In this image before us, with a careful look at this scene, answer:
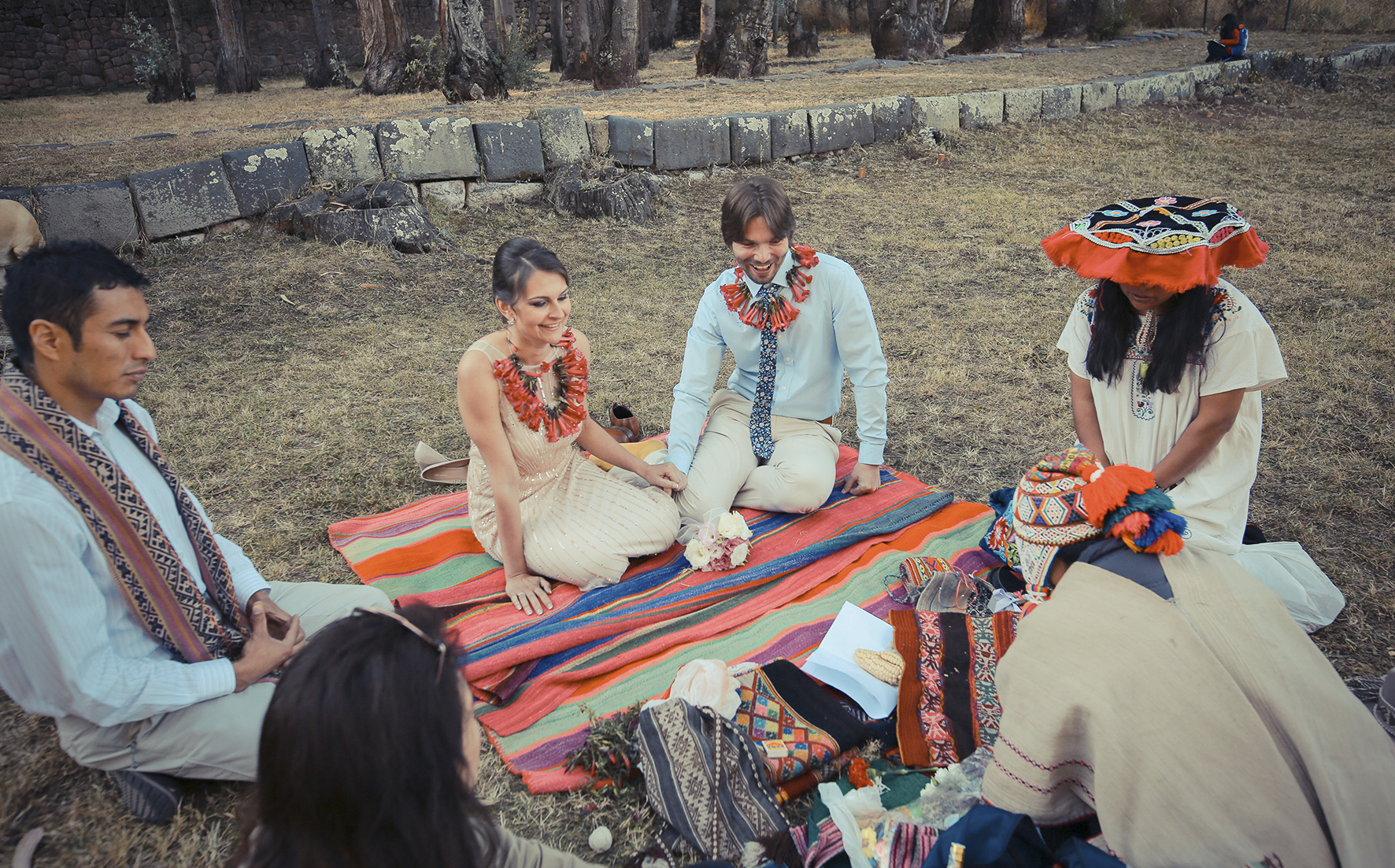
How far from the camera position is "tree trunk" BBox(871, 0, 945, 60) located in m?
14.4

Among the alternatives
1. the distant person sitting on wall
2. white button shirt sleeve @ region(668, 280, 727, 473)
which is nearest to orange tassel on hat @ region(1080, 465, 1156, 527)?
white button shirt sleeve @ region(668, 280, 727, 473)

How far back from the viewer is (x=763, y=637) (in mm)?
2779

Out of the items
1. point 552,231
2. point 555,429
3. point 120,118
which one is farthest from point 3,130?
point 555,429

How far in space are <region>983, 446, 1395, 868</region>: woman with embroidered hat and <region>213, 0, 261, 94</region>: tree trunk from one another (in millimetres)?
16061

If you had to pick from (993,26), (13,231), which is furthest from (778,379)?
(993,26)

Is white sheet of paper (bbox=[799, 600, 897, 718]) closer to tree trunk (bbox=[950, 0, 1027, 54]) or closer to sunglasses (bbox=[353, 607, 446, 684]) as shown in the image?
sunglasses (bbox=[353, 607, 446, 684])

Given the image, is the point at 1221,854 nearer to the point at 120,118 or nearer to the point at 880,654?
the point at 880,654

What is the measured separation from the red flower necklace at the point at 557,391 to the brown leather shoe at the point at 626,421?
0.78m

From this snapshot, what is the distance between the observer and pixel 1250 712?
1.46 metres

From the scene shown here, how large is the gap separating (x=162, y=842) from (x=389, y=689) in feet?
4.79

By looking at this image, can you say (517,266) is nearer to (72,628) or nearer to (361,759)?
(72,628)

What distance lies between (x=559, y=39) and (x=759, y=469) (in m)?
13.5

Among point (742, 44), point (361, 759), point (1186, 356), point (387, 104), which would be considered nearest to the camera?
point (361, 759)

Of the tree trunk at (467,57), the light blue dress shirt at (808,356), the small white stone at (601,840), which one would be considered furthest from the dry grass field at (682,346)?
the tree trunk at (467,57)
